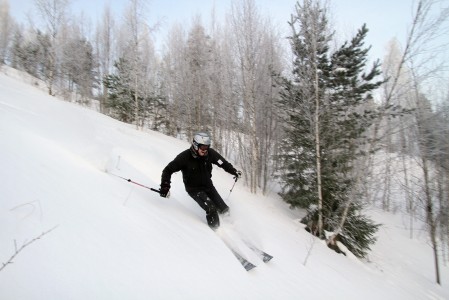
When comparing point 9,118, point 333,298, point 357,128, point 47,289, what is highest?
point 357,128

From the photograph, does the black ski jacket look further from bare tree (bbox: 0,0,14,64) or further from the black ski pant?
bare tree (bbox: 0,0,14,64)

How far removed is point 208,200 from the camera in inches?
202

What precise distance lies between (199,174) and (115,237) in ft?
7.21

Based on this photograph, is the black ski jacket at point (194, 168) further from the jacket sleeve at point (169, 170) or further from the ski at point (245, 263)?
the ski at point (245, 263)

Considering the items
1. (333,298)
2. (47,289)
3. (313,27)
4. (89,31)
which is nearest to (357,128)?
(313,27)

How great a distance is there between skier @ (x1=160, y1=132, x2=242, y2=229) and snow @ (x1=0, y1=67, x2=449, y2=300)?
353 millimetres

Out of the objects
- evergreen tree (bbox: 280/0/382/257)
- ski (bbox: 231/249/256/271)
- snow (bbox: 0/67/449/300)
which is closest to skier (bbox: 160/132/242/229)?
snow (bbox: 0/67/449/300)

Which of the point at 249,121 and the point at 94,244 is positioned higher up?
the point at 249,121

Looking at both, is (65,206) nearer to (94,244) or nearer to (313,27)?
(94,244)

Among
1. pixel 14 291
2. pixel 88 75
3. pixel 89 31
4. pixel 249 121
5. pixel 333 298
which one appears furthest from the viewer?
pixel 89 31

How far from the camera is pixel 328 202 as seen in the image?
9578 millimetres

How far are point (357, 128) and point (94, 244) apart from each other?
9.06 metres

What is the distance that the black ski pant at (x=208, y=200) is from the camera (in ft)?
16.6

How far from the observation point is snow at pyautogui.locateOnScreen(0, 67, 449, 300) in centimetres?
252
